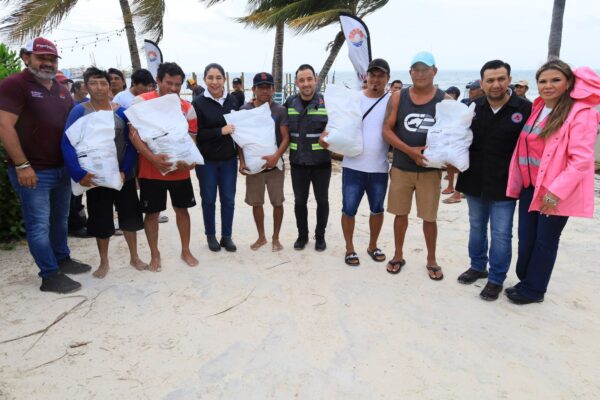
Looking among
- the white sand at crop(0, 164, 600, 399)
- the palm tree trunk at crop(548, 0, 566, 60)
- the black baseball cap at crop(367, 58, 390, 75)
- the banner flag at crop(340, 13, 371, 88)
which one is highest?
the palm tree trunk at crop(548, 0, 566, 60)

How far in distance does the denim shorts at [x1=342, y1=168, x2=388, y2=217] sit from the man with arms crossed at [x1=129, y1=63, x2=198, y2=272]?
1.51 meters

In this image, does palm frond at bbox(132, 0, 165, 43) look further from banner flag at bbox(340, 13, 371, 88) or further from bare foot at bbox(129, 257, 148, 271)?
bare foot at bbox(129, 257, 148, 271)

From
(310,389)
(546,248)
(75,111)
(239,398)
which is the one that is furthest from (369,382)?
(75,111)

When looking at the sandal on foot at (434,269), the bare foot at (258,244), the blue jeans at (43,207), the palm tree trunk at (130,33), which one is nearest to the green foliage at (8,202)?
the blue jeans at (43,207)

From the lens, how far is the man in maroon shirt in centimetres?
292

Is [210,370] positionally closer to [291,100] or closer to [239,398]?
[239,398]

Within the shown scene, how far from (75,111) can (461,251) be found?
4.04 m

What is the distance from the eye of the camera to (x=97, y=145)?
123 inches

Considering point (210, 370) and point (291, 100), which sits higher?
point (291, 100)

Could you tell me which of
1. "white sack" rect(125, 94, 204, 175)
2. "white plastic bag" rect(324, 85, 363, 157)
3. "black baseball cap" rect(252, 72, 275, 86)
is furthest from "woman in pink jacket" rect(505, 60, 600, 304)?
"white sack" rect(125, 94, 204, 175)

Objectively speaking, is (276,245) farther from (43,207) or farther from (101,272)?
(43,207)

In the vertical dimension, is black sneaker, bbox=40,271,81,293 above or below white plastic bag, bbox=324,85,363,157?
below

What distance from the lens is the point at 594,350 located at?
262 cm

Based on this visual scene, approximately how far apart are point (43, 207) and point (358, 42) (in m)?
6.01
